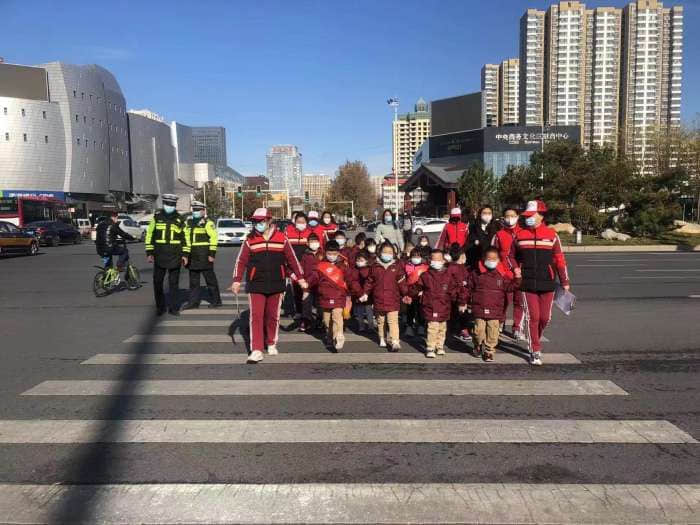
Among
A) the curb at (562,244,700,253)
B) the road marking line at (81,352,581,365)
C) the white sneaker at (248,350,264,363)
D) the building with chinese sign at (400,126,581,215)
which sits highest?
the building with chinese sign at (400,126,581,215)

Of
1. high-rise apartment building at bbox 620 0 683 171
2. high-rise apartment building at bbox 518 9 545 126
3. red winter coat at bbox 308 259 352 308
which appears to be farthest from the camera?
high-rise apartment building at bbox 518 9 545 126

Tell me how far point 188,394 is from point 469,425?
2656 mm

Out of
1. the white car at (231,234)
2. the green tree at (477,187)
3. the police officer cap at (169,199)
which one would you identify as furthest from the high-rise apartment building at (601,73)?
the police officer cap at (169,199)

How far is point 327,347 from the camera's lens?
721cm

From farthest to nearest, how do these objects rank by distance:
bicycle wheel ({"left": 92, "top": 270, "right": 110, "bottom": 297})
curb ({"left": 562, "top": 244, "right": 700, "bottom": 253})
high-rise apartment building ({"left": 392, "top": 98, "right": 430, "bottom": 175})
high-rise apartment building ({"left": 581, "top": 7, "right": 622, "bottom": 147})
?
high-rise apartment building ({"left": 392, "top": 98, "right": 430, "bottom": 175}), high-rise apartment building ({"left": 581, "top": 7, "right": 622, "bottom": 147}), curb ({"left": 562, "top": 244, "right": 700, "bottom": 253}), bicycle wheel ({"left": 92, "top": 270, "right": 110, "bottom": 297})

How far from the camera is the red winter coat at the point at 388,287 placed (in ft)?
22.6

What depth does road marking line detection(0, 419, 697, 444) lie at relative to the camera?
164 inches

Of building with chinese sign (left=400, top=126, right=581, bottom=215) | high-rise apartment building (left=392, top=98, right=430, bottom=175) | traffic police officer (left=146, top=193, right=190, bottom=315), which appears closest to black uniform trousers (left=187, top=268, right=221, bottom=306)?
traffic police officer (left=146, top=193, right=190, bottom=315)

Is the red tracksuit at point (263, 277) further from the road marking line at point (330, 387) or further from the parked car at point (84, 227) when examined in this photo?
the parked car at point (84, 227)

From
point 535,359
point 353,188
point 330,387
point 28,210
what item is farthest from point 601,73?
point 330,387

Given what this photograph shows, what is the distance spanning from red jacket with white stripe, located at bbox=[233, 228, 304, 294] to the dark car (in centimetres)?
2928

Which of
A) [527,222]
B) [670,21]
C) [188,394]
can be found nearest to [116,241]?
[188,394]

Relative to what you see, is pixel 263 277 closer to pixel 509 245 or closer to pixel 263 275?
pixel 263 275

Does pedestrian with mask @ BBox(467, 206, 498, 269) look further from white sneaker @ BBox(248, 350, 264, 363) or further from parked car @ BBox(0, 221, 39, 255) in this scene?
parked car @ BBox(0, 221, 39, 255)
